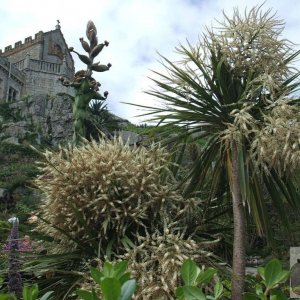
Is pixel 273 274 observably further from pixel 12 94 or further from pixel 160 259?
pixel 12 94

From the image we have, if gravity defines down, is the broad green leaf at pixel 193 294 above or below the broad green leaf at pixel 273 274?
below

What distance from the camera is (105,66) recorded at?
646cm

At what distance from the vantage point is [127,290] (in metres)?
1.71

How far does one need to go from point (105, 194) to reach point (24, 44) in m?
54.8

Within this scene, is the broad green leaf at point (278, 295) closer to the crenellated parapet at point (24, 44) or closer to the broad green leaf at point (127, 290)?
the broad green leaf at point (127, 290)

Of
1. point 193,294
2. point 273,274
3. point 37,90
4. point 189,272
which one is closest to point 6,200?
point 37,90

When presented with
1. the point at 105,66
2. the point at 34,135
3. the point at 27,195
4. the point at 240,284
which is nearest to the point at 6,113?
the point at 34,135

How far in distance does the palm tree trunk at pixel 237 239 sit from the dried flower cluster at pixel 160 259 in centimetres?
24

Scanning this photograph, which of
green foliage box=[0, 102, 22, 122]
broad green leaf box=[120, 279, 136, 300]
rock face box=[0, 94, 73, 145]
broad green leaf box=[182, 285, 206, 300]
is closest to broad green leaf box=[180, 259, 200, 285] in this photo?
broad green leaf box=[182, 285, 206, 300]

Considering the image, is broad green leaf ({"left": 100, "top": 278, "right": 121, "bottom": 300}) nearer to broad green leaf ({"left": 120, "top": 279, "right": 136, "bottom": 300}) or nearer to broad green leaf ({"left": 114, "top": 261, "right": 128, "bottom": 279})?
broad green leaf ({"left": 120, "top": 279, "right": 136, "bottom": 300})

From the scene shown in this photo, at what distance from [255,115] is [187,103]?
0.65 metres

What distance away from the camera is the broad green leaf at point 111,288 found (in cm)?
→ 163

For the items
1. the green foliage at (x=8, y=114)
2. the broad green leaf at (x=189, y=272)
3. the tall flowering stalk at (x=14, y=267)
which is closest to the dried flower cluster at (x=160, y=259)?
the tall flowering stalk at (x=14, y=267)

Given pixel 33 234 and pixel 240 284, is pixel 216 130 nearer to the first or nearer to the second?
pixel 240 284
